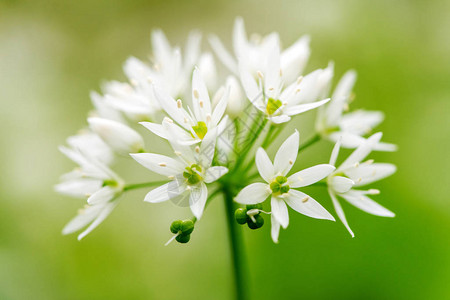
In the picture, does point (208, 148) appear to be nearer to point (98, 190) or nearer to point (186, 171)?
point (186, 171)

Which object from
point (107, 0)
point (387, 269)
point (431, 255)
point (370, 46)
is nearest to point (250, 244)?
point (387, 269)

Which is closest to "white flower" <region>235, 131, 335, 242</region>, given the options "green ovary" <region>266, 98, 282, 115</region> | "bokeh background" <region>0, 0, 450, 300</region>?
"green ovary" <region>266, 98, 282, 115</region>

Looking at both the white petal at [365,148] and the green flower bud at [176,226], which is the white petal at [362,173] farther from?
the green flower bud at [176,226]

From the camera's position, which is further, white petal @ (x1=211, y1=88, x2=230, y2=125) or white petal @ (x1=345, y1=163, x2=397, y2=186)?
white petal @ (x1=345, y1=163, x2=397, y2=186)

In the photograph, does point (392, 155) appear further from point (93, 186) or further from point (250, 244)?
point (93, 186)

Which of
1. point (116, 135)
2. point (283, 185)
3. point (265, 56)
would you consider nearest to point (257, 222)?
point (283, 185)

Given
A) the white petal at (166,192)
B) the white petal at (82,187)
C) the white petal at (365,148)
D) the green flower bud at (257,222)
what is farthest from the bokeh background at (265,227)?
the white petal at (82,187)

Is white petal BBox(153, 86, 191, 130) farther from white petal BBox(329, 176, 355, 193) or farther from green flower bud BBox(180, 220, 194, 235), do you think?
white petal BBox(329, 176, 355, 193)
